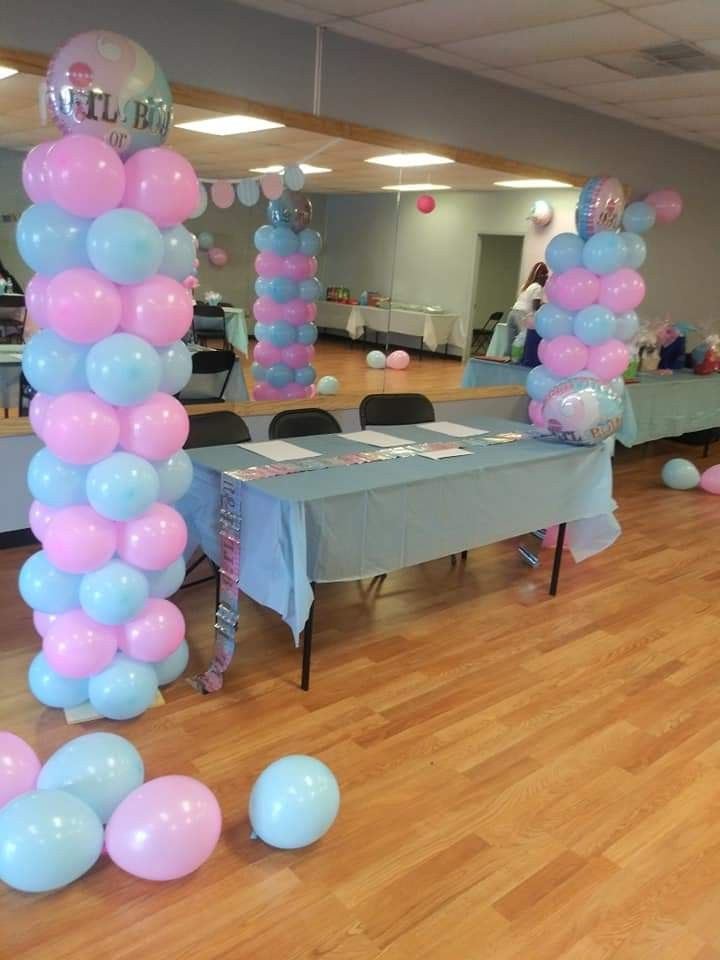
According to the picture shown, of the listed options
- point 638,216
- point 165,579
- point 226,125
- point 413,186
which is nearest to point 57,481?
point 165,579

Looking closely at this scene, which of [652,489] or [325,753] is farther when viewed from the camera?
[652,489]

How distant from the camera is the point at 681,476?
599 cm

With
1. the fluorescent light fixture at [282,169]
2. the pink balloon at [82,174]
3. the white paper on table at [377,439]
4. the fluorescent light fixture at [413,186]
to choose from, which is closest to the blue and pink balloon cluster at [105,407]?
the pink balloon at [82,174]

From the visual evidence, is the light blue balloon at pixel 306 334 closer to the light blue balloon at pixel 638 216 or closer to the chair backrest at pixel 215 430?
the chair backrest at pixel 215 430

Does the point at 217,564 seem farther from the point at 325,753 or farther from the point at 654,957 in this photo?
the point at 654,957

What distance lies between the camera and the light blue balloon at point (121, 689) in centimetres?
260

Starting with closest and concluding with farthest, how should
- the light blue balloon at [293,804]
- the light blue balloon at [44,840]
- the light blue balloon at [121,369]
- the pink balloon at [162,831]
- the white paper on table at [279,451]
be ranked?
the light blue balloon at [44,840] < the pink balloon at [162,831] < the light blue balloon at [293,804] < the light blue balloon at [121,369] < the white paper on table at [279,451]

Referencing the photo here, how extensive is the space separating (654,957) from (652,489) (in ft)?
14.9

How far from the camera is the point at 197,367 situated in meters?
5.05

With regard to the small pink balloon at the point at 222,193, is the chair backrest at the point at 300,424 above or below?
below

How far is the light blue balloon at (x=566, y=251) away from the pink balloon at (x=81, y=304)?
113 inches

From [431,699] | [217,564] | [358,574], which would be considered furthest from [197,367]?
[431,699]

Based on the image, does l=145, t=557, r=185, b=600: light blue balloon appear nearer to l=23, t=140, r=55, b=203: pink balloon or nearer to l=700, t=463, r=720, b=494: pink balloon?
l=23, t=140, r=55, b=203: pink balloon

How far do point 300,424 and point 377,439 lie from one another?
17.7 inches
